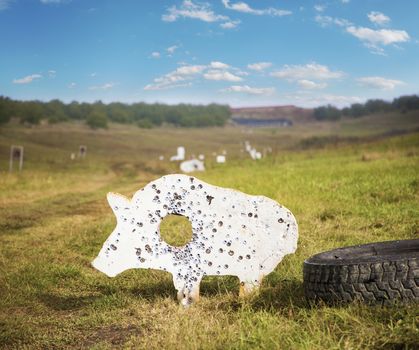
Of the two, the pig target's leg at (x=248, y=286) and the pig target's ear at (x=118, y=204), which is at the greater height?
the pig target's ear at (x=118, y=204)

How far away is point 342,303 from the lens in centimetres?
453

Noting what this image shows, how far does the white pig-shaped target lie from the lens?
212 inches

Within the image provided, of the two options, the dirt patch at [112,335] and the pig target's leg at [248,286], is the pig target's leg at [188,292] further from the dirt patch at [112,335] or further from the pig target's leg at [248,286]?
the dirt patch at [112,335]

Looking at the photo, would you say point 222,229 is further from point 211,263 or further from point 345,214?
point 345,214

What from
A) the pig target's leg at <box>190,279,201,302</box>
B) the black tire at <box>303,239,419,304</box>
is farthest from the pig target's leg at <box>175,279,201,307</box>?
the black tire at <box>303,239,419,304</box>

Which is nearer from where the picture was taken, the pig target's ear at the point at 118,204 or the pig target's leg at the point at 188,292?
the pig target's leg at the point at 188,292

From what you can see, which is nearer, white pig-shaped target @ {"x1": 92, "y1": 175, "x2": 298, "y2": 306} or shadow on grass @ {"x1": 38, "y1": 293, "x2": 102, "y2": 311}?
white pig-shaped target @ {"x1": 92, "y1": 175, "x2": 298, "y2": 306}

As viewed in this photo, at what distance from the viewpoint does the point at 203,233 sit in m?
5.42

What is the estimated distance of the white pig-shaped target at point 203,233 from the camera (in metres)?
5.38

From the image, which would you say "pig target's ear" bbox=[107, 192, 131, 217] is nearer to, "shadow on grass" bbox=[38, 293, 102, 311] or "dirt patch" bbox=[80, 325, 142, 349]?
"shadow on grass" bbox=[38, 293, 102, 311]

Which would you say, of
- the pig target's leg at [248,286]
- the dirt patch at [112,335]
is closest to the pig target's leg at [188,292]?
the pig target's leg at [248,286]

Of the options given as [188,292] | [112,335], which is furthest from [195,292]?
[112,335]

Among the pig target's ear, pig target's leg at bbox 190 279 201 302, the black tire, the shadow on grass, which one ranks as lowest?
the shadow on grass

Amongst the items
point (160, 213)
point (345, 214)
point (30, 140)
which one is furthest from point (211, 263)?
point (30, 140)
